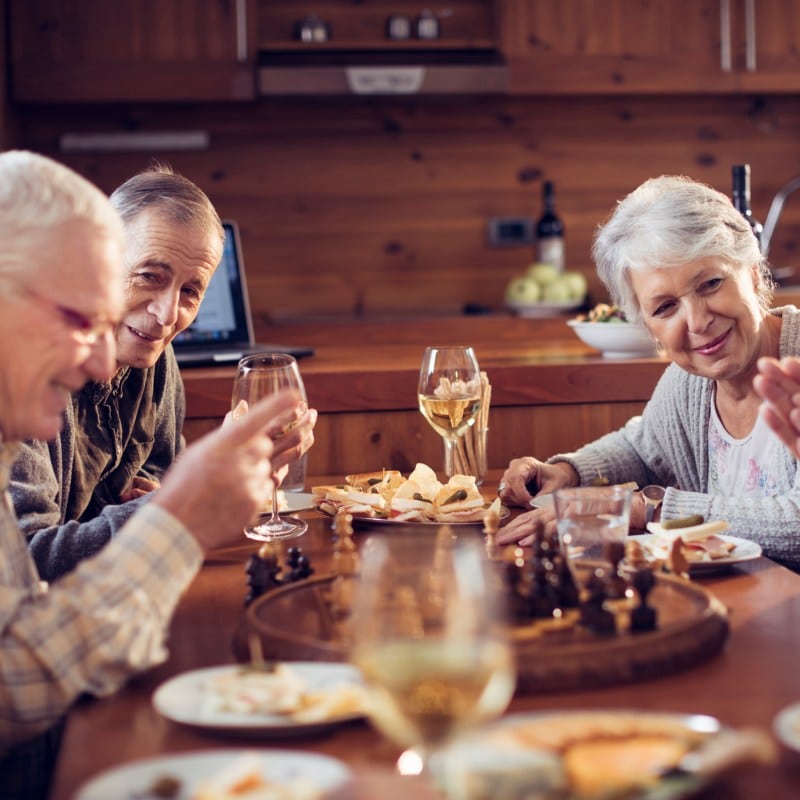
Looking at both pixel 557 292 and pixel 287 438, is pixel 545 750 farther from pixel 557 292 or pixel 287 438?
pixel 557 292

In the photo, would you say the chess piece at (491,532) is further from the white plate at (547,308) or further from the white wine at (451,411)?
the white plate at (547,308)

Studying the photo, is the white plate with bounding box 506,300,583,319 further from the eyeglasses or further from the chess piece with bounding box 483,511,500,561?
the eyeglasses

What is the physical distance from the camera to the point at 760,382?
1340 mm

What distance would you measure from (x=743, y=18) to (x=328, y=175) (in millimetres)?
1566

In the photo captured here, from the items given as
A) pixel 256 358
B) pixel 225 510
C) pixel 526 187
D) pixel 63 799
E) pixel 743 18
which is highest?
pixel 743 18

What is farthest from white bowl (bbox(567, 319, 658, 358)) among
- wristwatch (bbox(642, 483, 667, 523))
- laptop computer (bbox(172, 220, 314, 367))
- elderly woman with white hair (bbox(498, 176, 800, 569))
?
wristwatch (bbox(642, 483, 667, 523))

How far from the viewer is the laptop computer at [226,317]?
10.7 feet

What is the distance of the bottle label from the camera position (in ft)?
14.2

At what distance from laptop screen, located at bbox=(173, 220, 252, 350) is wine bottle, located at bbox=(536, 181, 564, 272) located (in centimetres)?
140

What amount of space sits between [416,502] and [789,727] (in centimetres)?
86

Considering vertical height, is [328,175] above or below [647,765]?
above

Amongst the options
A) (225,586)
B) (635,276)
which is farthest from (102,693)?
(635,276)

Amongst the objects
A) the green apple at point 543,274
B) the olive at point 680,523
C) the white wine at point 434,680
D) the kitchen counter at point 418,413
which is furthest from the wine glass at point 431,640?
the green apple at point 543,274

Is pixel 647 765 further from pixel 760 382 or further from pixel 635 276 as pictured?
pixel 635 276
